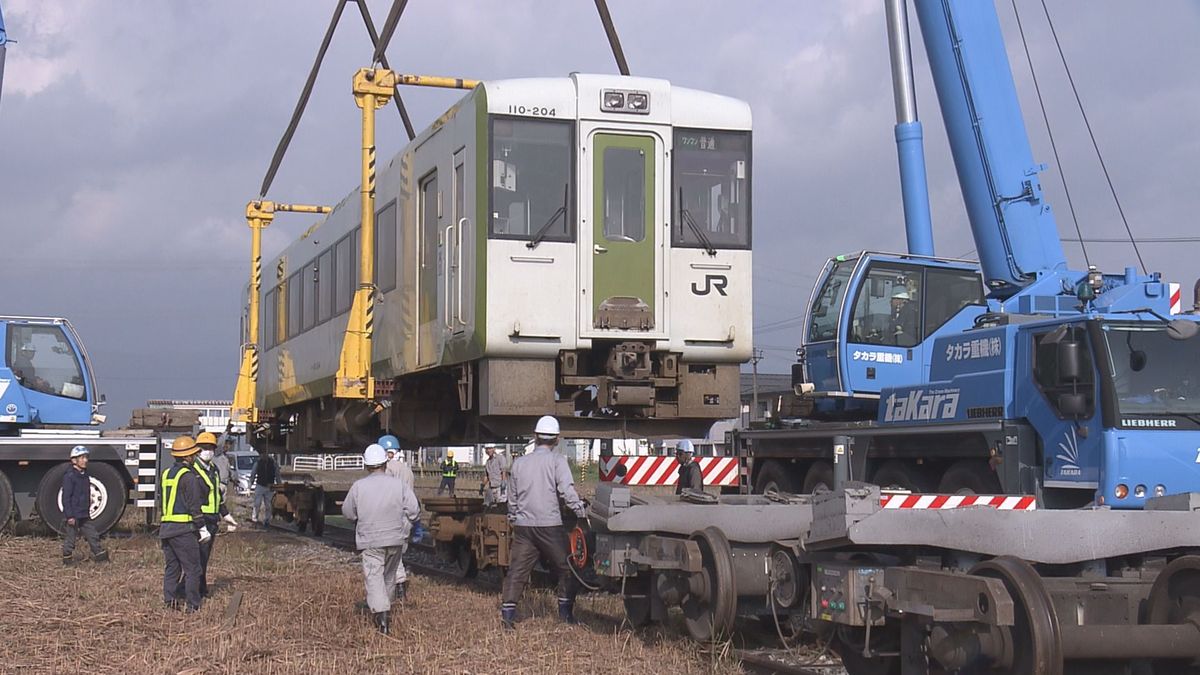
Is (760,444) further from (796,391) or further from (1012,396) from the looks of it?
(1012,396)

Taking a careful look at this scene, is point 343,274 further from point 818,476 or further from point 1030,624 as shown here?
point 1030,624

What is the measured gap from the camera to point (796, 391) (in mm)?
15695

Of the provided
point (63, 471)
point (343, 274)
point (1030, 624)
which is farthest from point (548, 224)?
point (63, 471)

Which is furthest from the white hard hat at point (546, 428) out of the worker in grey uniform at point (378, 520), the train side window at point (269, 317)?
the train side window at point (269, 317)

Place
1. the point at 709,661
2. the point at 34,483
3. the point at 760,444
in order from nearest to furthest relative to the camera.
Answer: the point at 709,661 → the point at 760,444 → the point at 34,483

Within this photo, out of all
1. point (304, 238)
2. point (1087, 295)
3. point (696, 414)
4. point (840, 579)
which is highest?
point (304, 238)

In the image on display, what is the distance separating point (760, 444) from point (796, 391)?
0.75 m

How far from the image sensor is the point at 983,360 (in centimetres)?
1216

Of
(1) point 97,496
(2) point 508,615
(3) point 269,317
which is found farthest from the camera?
(3) point 269,317

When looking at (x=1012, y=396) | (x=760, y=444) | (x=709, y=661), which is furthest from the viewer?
(x=760, y=444)

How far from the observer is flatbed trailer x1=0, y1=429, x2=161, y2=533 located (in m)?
16.9

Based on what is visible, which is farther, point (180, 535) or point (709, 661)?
point (180, 535)

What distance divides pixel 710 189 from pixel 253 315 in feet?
40.8

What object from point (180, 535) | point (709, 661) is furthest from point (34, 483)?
point (709, 661)
